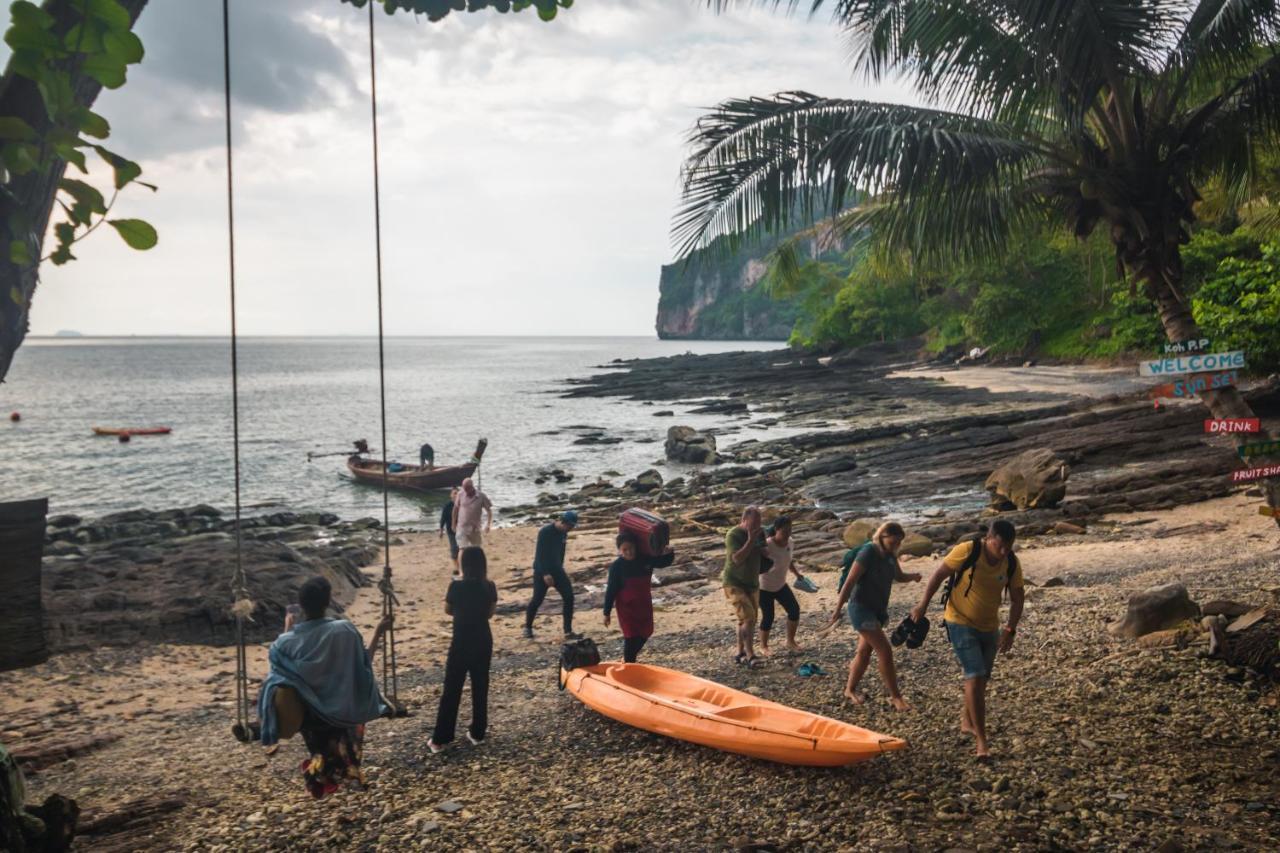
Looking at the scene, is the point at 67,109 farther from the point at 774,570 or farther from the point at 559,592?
the point at 559,592

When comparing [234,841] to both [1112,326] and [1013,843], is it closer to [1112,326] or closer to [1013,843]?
[1013,843]

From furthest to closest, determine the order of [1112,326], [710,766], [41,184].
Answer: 1. [1112,326]
2. [710,766]
3. [41,184]

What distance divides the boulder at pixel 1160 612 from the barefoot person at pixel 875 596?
2.53 metres

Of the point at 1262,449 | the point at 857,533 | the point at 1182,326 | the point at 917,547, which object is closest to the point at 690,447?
the point at 857,533

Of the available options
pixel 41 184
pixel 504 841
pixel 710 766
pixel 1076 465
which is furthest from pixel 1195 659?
pixel 1076 465

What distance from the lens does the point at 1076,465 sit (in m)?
20.4

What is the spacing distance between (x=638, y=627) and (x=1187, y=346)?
5.47m

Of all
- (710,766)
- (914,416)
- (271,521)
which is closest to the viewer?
(710,766)

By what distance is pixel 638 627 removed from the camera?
8.75 meters

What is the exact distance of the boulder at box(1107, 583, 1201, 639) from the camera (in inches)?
322

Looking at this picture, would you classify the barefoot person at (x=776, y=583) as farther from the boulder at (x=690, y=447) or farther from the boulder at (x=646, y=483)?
the boulder at (x=690, y=447)

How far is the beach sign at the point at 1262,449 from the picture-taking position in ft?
23.1

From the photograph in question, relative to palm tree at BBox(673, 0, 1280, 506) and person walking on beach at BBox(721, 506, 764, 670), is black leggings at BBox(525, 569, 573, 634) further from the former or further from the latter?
palm tree at BBox(673, 0, 1280, 506)

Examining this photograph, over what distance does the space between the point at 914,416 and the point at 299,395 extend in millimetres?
65590
